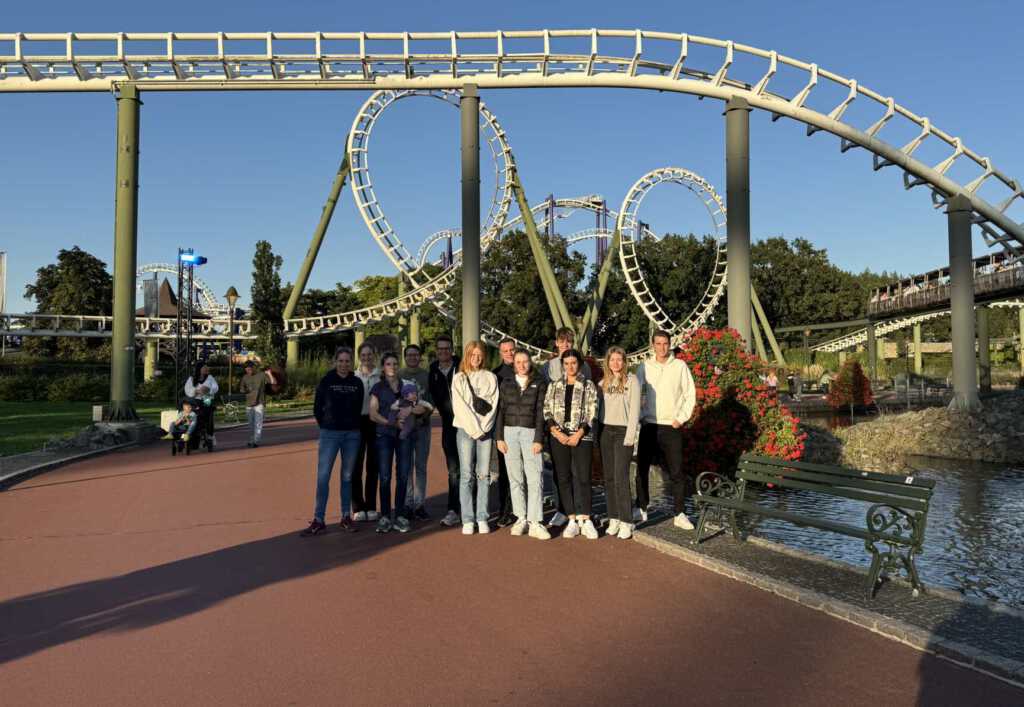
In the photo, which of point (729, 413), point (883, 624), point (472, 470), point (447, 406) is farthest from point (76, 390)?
point (883, 624)

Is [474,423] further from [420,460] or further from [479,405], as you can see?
[420,460]

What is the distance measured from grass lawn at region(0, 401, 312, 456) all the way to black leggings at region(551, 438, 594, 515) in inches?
481

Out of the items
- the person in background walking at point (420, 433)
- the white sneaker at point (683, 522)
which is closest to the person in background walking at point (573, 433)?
the white sneaker at point (683, 522)

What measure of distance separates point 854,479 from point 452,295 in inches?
1584

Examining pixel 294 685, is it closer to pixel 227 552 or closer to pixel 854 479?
pixel 227 552

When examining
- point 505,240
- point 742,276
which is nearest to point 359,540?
point 742,276

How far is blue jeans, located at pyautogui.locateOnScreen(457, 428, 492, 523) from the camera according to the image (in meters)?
7.55

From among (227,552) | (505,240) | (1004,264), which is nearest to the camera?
(227,552)

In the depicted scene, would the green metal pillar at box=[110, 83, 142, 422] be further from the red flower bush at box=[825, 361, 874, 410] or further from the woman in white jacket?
the red flower bush at box=[825, 361, 874, 410]

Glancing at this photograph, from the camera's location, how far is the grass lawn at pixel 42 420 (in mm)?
17139

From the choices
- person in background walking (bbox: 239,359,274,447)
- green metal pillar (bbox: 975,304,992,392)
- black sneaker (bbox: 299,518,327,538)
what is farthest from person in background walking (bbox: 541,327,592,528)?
green metal pillar (bbox: 975,304,992,392)

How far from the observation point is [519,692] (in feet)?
12.7

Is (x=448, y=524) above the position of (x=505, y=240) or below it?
below

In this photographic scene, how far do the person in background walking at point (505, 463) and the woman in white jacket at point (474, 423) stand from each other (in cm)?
20
